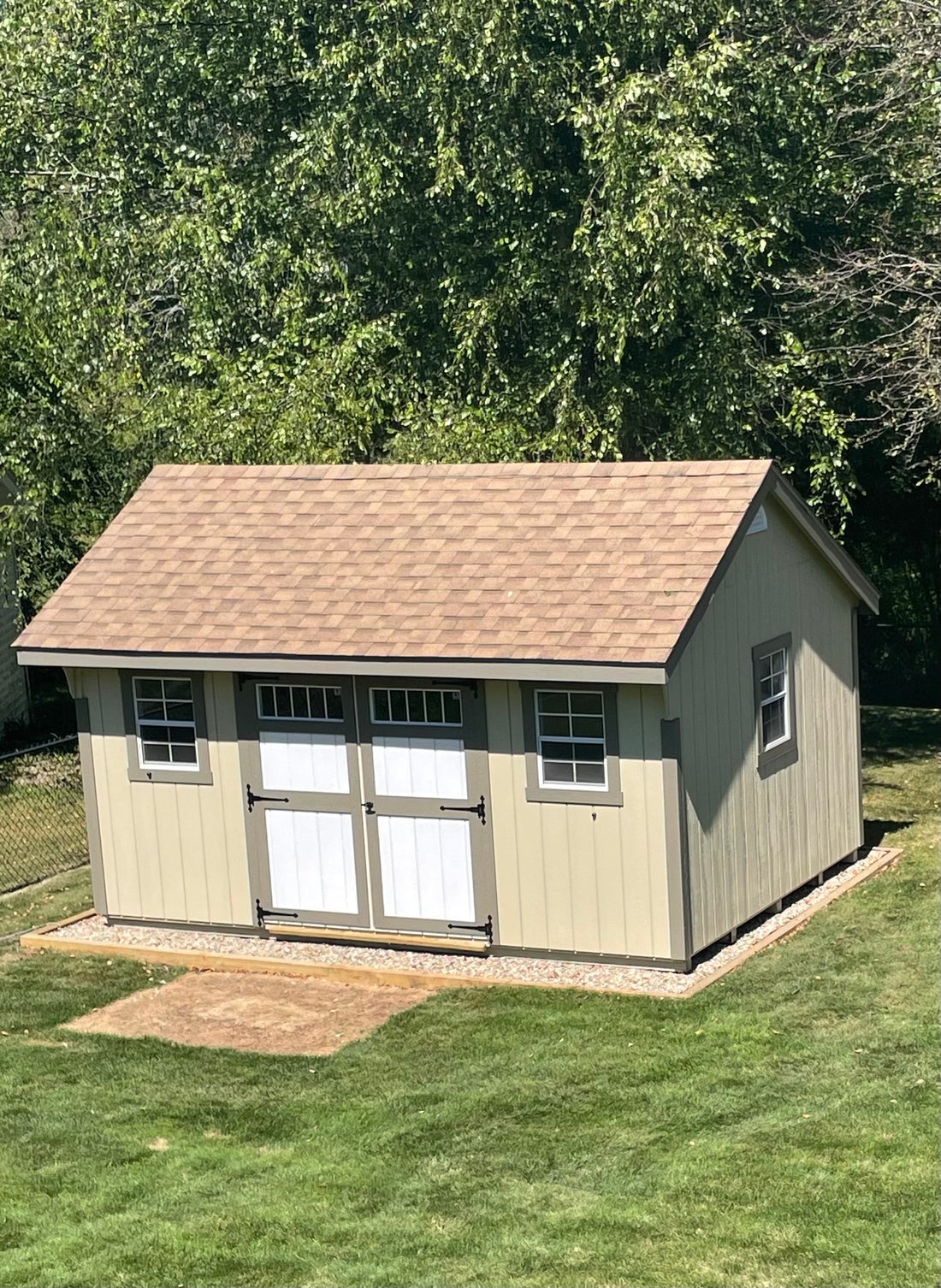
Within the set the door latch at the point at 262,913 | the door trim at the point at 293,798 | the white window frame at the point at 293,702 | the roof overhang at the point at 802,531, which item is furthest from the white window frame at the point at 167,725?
the roof overhang at the point at 802,531

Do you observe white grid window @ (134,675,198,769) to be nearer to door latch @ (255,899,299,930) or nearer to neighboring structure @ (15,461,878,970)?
neighboring structure @ (15,461,878,970)

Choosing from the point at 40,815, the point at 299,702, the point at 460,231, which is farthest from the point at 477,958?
the point at 460,231

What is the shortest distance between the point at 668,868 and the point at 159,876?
4496 millimetres

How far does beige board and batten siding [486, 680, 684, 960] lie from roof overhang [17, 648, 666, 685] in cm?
41

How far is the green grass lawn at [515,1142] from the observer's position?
8375 millimetres

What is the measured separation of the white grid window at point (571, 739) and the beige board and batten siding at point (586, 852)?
0.52 ft

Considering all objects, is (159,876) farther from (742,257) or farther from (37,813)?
(742,257)

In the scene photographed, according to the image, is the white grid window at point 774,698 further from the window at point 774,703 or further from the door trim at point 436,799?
the door trim at point 436,799

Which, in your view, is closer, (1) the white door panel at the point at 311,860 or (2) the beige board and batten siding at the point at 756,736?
(2) the beige board and batten siding at the point at 756,736

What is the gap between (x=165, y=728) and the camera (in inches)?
572

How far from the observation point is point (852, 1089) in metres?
10.3

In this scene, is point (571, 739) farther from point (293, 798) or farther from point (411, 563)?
point (293, 798)

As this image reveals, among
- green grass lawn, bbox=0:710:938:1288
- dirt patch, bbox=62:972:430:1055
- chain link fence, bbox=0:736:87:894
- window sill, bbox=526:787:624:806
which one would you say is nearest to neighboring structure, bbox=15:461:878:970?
window sill, bbox=526:787:624:806

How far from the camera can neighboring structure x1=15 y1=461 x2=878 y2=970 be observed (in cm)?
Result: 1305
